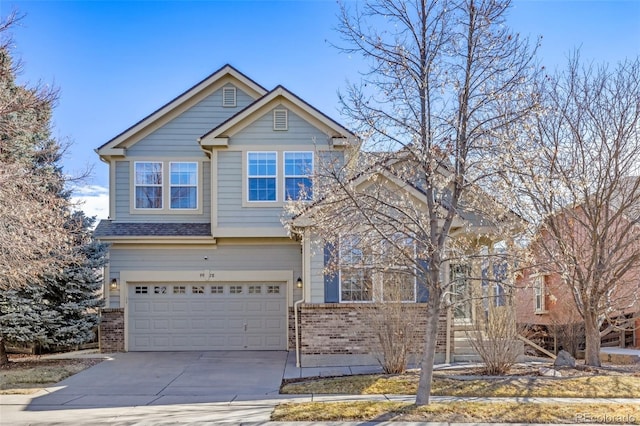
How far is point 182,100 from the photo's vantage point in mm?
17688

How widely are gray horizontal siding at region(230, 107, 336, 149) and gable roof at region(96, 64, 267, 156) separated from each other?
1.81m

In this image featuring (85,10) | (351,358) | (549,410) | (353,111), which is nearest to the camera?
(549,410)

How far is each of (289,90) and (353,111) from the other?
721 cm

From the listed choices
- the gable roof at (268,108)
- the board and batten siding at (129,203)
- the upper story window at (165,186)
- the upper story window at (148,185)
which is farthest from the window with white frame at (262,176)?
the upper story window at (148,185)

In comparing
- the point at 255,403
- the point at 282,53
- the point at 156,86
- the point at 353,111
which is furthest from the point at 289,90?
the point at 255,403

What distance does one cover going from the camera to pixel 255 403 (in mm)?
9805

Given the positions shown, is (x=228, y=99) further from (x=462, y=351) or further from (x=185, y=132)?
(x=462, y=351)

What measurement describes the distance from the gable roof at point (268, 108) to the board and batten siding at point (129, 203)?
5.91 feet

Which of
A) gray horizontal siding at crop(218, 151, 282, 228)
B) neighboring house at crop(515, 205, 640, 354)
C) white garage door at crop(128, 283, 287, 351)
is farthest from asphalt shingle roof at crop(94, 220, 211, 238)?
neighboring house at crop(515, 205, 640, 354)

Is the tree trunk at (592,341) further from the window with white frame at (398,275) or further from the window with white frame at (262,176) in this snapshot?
the window with white frame at (262,176)

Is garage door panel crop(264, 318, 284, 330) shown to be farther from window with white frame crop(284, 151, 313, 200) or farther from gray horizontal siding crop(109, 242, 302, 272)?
window with white frame crop(284, 151, 313, 200)

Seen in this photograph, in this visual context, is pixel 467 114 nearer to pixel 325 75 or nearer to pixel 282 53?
pixel 325 75

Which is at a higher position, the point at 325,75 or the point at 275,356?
the point at 325,75

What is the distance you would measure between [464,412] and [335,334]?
5537 mm
